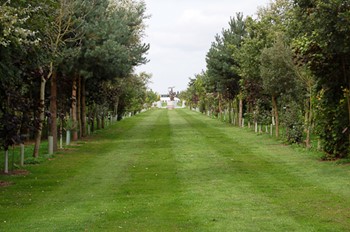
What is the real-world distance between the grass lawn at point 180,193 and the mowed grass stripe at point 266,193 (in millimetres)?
18

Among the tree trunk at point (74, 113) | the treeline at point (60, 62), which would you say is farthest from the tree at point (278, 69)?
the tree trunk at point (74, 113)

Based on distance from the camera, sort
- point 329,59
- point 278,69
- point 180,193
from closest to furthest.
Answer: point 180,193
point 329,59
point 278,69

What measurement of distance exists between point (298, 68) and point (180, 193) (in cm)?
1318

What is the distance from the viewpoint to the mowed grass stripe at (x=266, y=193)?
9.83 meters

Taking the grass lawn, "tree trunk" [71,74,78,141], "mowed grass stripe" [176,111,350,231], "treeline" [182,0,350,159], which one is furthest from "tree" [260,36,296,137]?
"tree trunk" [71,74,78,141]

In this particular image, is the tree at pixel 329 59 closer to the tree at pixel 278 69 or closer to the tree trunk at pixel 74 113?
the tree at pixel 278 69

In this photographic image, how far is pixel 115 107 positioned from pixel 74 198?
41.8 metres

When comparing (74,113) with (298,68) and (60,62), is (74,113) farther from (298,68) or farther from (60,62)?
(298,68)

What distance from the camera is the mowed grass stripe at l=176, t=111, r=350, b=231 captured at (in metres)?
9.83

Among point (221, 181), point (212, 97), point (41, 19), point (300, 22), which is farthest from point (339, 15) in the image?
point (212, 97)

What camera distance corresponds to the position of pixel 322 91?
20.5 meters

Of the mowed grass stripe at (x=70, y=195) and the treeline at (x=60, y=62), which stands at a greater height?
the treeline at (x=60, y=62)

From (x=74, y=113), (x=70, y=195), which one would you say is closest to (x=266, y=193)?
(x=70, y=195)

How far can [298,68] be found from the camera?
24.7 m
